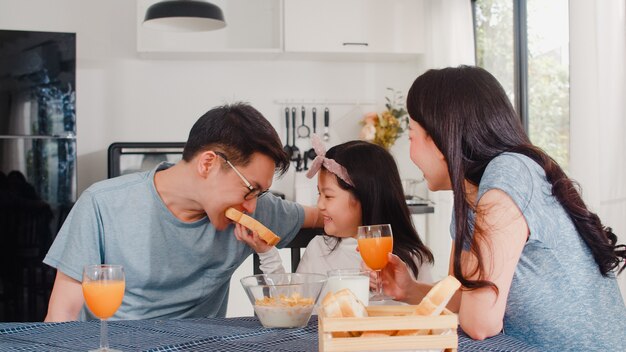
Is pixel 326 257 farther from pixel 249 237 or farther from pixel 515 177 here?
pixel 515 177

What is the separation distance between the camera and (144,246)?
212cm

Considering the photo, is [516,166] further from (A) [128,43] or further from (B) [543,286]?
(A) [128,43]

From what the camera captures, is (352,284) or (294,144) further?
(294,144)

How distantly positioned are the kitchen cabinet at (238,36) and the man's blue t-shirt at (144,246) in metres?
2.54

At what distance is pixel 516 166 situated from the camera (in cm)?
157

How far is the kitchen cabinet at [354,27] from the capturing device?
4.66 m

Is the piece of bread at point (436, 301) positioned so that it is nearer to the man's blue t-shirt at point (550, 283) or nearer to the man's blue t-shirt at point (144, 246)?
the man's blue t-shirt at point (550, 283)

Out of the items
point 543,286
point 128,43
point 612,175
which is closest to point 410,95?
point 543,286

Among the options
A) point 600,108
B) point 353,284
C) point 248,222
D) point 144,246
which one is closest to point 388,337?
point 353,284

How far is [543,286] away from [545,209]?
156 mm

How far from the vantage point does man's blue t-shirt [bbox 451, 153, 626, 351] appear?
1.54 m

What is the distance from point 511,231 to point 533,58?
104 inches

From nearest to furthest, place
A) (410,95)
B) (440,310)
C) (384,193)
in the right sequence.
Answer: (440,310), (410,95), (384,193)

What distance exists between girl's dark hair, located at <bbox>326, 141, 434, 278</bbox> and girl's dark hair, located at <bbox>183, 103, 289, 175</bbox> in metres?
0.44
